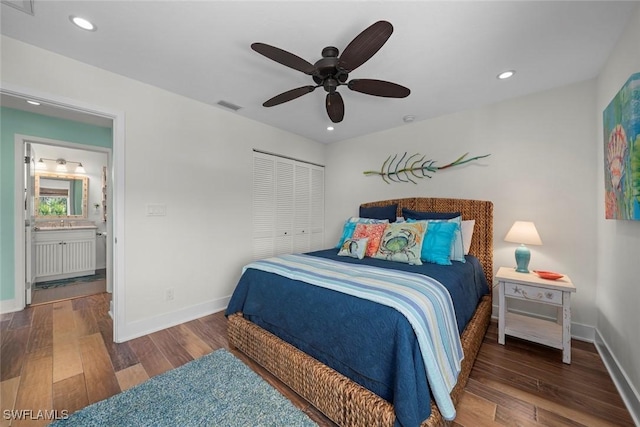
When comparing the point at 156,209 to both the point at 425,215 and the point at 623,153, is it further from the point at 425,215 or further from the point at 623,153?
the point at 623,153

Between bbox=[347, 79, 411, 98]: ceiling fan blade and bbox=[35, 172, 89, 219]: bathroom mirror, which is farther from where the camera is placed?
bbox=[35, 172, 89, 219]: bathroom mirror

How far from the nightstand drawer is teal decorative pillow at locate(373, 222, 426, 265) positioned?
83cm

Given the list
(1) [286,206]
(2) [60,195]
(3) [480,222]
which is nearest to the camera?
(3) [480,222]

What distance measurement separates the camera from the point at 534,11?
1481 millimetres

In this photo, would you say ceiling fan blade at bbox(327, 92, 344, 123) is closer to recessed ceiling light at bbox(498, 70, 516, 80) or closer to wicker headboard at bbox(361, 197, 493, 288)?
recessed ceiling light at bbox(498, 70, 516, 80)

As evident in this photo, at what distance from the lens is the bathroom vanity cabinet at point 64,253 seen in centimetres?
400

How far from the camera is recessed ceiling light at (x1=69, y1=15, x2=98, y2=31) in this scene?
1.61 metres

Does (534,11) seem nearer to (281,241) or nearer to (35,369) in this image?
(281,241)

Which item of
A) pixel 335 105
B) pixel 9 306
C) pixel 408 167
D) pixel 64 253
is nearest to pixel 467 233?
pixel 408 167

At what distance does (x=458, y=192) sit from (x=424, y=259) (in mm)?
1187

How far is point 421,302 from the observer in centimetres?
136

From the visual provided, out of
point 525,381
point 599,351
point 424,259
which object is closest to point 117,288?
point 424,259

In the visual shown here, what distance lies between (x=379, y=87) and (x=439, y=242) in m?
1.50

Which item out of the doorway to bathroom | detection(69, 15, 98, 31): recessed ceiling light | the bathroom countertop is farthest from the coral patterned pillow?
the bathroom countertop
